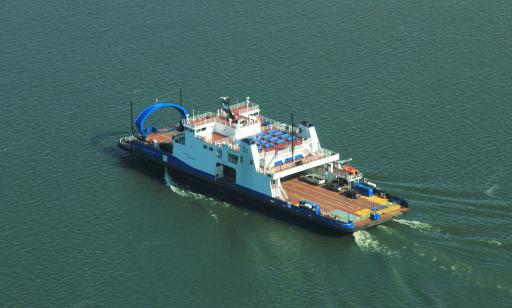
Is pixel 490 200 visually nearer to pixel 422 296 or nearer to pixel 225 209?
pixel 422 296

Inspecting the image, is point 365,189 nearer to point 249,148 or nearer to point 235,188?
point 249,148

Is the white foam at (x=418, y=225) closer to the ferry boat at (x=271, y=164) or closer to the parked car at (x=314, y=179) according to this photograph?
the ferry boat at (x=271, y=164)

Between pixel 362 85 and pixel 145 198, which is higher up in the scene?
pixel 362 85

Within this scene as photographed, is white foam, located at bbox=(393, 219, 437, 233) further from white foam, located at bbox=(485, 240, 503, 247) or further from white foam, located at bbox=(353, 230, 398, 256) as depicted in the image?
white foam, located at bbox=(485, 240, 503, 247)

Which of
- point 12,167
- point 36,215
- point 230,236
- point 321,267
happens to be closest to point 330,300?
point 321,267


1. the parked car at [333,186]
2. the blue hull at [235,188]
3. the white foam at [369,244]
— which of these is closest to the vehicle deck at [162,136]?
the blue hull at [235,188]

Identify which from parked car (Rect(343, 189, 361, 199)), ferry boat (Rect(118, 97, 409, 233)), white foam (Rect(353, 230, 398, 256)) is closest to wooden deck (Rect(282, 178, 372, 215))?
ferry boat (Rect(118, 97, 409, 233))
